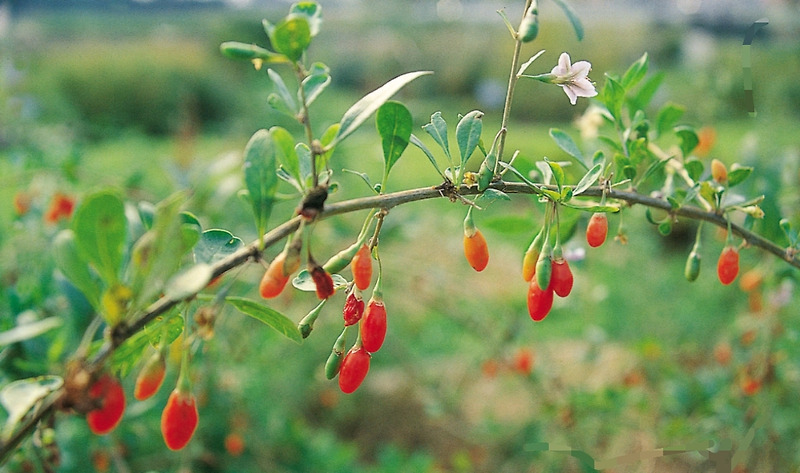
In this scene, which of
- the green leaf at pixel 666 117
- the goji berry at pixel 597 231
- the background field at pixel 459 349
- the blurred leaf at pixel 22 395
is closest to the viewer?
the blurred leaf at pixel 22 395

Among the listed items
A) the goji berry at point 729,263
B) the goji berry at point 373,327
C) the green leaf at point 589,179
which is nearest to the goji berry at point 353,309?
the goji berry at point 373,327

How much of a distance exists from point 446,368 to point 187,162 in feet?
5.04

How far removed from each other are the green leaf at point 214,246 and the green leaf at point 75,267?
3.6 inches

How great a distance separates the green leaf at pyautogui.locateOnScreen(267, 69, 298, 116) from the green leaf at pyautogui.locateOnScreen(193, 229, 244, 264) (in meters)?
0.11

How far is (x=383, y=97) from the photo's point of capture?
1.60ft

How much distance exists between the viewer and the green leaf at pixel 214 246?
529 mm

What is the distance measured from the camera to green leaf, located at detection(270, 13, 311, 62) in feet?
1.47

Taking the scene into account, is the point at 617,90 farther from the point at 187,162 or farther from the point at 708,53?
the point at 708,53

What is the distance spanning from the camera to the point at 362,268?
1.79ft

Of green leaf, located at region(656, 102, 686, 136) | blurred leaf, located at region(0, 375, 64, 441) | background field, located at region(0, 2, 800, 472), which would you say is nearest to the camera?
blurred leaf, located at region(0, 375, 64, 441)

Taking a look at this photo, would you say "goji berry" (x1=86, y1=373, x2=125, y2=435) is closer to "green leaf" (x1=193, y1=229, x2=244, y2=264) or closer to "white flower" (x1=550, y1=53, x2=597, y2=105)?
"green leaf" (x1=193, y1=229, x2=244, y2=264)

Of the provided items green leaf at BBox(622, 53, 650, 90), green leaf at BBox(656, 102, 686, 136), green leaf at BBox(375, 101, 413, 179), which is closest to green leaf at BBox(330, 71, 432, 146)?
green leaf at BBox(375, 101, 413, 179)

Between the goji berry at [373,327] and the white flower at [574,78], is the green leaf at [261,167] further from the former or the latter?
the white flower at [574,78]

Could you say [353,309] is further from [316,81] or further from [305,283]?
[316,81]
